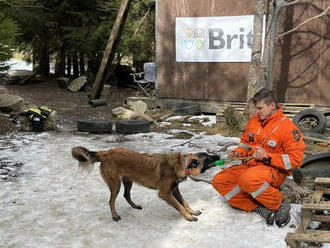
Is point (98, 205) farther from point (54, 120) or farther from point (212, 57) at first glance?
point (212, 57)

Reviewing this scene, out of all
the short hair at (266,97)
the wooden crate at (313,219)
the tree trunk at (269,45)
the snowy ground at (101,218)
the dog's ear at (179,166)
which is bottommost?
the snowy ground at (101,218)

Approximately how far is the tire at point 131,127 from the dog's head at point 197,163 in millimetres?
5947

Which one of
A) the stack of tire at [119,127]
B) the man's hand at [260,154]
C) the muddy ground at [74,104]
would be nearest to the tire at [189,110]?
the muddy ground at [74,104]

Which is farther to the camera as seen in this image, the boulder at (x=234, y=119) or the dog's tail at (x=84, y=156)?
the boulder at (x=234, y=119)

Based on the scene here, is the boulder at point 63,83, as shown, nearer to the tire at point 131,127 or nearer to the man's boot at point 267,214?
the tire at point 131,127

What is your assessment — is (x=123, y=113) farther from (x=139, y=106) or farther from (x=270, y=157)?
(x=270, y=157)

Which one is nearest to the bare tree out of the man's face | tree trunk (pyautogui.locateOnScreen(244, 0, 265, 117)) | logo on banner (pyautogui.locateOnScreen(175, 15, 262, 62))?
tree trunk (pyautogui.locateOnScreen(244, 0, 265, 117))

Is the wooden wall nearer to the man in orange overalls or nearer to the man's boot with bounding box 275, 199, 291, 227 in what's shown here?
the man in orange overalls

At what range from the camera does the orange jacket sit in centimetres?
479

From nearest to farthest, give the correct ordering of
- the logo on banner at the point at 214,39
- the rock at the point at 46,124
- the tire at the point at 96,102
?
1. the rock at the point at 46,124
2. the logo on banner at the point at 214,39
3. the tire at the point at 96,102

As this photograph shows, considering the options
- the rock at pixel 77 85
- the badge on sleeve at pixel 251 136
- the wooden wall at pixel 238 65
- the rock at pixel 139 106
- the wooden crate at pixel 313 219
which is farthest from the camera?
the rock at pixel 77 85

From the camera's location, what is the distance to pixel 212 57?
13.5 meters

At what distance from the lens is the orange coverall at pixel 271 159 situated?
4.81 m

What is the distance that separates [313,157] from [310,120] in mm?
4002
